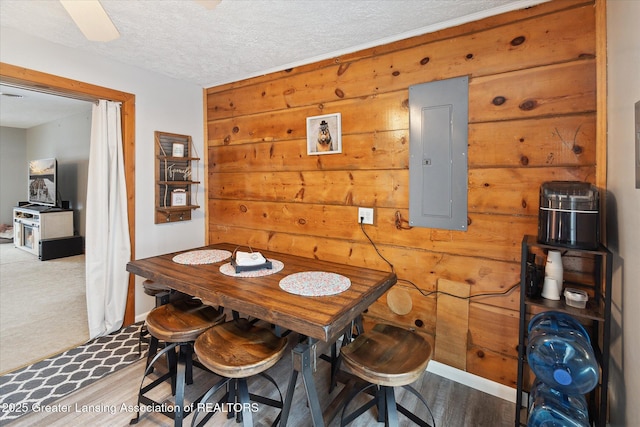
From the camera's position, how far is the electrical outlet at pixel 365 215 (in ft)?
7.30

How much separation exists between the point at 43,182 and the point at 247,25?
6.28m

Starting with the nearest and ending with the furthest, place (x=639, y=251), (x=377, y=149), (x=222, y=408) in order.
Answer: (x=639, y=251), (x=222, y=408), (x=377, y=149)

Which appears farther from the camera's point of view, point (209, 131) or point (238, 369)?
point (209, 131)

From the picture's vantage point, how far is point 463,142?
1.87 m

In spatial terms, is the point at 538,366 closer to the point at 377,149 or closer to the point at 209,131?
the point at 377,149

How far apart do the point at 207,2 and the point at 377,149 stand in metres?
1.34

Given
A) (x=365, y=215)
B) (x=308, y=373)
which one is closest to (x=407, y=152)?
(x=365, y=215)

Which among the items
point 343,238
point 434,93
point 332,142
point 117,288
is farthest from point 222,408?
point 434,93

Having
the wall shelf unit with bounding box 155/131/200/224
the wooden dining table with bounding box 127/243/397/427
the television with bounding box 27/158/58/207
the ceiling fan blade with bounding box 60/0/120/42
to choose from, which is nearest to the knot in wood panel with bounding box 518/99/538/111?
Result: the wooden dining table with bounding box 127/243/397/427

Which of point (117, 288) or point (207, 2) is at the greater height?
point (207, 2)

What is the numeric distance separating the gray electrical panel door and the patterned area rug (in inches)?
94.4

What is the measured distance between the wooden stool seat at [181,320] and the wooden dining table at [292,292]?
173 mm

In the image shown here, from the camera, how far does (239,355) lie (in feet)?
4.46

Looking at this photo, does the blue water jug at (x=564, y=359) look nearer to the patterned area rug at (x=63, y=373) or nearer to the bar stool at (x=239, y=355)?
the bar stool at (x=239, y=355)
